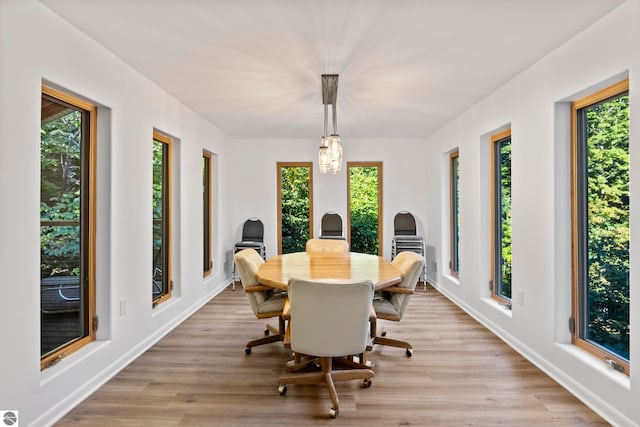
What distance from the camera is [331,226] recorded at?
612cm

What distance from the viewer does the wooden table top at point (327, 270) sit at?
8.91ft

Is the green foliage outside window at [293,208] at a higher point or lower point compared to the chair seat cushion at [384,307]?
higher

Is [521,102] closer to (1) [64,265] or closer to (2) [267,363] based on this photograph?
(2) [267,363]

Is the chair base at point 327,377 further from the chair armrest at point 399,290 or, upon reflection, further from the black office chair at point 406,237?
the black office chair at point 406,237

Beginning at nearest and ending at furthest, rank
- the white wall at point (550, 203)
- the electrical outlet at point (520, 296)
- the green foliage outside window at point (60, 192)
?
the white wall at point (550, 203)
the green foliage outside window at point (60, 192)
the electrical outlet at point (520, 296)

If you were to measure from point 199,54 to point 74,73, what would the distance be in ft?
2.76

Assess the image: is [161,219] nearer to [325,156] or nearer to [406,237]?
[325,156]

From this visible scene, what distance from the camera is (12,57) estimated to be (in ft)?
6.20

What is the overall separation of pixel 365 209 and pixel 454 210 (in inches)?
63.1

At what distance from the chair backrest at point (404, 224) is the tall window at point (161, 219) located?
3.62 metres

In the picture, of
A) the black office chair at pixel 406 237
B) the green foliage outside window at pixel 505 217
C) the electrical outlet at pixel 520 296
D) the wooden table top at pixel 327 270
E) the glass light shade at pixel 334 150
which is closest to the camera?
the wooden table top at pixel 327 270

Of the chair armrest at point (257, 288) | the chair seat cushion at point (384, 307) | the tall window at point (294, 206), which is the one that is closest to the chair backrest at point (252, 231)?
the tall window at point (294, 206)

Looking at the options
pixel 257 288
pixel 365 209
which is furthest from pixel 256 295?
pixel 365 209

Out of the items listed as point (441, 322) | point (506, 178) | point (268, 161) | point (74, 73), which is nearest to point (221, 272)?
point (268, 161)
